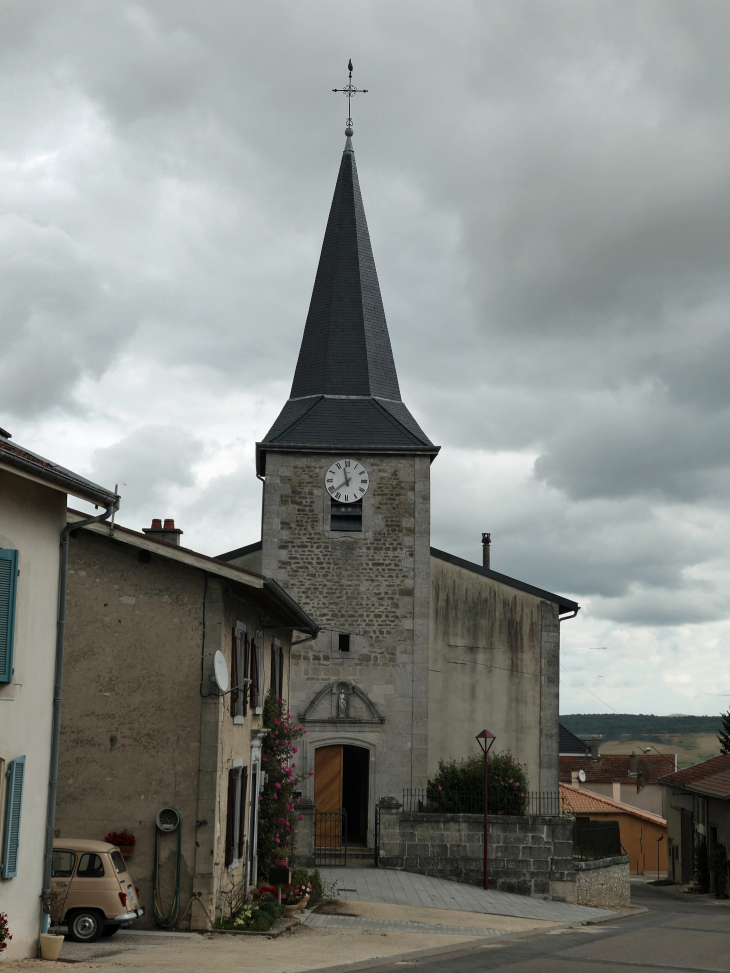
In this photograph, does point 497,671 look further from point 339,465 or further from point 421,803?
point 339,465

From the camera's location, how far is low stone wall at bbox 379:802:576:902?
20.2 meters

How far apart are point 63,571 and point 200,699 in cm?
279

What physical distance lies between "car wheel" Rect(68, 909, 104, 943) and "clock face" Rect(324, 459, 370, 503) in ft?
46.7

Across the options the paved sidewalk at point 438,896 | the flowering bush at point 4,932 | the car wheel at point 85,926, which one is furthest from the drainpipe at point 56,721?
the paved sidewalk at point 438,896

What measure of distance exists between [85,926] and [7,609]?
12.8ft

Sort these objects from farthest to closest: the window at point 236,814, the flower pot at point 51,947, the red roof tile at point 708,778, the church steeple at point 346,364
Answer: the red roof tile at point 708,778, the church steeple at point 346,364, the window at point 236,814, the flower pot at point 51,947

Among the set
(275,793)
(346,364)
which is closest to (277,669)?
(275,793)

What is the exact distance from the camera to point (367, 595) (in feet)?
80.4

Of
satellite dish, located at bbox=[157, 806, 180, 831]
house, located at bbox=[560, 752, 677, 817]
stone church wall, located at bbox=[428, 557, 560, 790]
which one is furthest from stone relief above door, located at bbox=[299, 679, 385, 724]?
house, located at bbox=[560, 752, 677, 817]

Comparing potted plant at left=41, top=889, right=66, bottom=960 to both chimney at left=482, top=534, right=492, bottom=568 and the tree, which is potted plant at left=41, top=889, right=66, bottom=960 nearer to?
chimney at left=482, top=534, right=492, bottom=568

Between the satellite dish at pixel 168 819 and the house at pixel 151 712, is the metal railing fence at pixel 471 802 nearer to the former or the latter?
the house at pixel 151 712

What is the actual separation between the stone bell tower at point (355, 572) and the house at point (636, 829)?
20.2 meters

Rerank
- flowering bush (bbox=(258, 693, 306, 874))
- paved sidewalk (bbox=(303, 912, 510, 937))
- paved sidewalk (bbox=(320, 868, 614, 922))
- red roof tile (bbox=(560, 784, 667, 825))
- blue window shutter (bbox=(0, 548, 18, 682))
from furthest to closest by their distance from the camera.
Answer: red roof tile (bbox=(560, 784, 667, 825)) → paved sidewalk (bbox=(320, 868, 614, 922)) → flowering bush (bbox=(258, 693, 306, 874)) → paved sidewalk (bbox=(303, 912, 510, 937)) → blue window shutter (bbox=(0, 548, 18, 682))

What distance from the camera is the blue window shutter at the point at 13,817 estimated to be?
945cm
